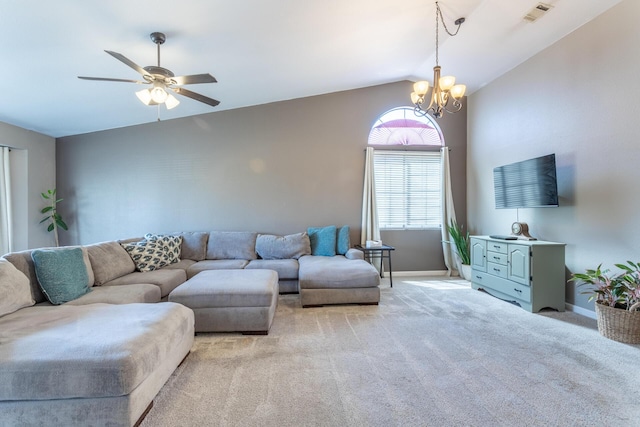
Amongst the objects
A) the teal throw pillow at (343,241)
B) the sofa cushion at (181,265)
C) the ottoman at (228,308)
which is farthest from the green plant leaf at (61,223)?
the teal throw pillow at (343,241)

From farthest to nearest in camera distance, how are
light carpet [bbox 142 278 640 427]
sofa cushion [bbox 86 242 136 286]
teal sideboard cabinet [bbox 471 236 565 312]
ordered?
1. teal sideboard cabinet [bbox 471 236 565 312]
2. sofa cushion [bbox 86 242 136 286]
3. light carpet [bbox 142 278 640 427]

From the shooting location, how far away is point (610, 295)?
2.65m

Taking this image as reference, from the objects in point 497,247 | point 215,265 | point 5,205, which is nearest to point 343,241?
point 215,265

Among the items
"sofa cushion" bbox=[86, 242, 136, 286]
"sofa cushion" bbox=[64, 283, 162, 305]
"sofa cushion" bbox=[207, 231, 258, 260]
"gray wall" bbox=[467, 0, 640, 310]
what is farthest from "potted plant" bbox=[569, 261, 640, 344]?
"sofa cushion" bbox=[86, 242, 136, 286]

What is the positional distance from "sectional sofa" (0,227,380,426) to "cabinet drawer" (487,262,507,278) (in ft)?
5.29

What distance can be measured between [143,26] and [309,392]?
10.5ft

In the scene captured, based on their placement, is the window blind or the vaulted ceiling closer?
the vaulted ceiling

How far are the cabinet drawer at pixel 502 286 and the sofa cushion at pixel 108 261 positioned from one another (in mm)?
4474

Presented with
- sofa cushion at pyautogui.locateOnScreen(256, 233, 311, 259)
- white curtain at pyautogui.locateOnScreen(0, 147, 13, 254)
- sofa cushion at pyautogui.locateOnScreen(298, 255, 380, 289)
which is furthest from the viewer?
sofa cushion at pyautogui.locateOnScreen(256, 233, 311, 259)

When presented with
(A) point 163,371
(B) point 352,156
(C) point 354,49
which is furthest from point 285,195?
(A) point 163,371

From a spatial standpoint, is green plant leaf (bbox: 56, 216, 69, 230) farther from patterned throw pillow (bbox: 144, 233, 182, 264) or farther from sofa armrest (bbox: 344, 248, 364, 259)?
sofa armrest (bbox: 344, 248, 364, 259)

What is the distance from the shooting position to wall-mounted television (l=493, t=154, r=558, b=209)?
3.34 m

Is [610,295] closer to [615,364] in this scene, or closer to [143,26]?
[615,364]

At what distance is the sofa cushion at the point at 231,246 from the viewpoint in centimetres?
446
